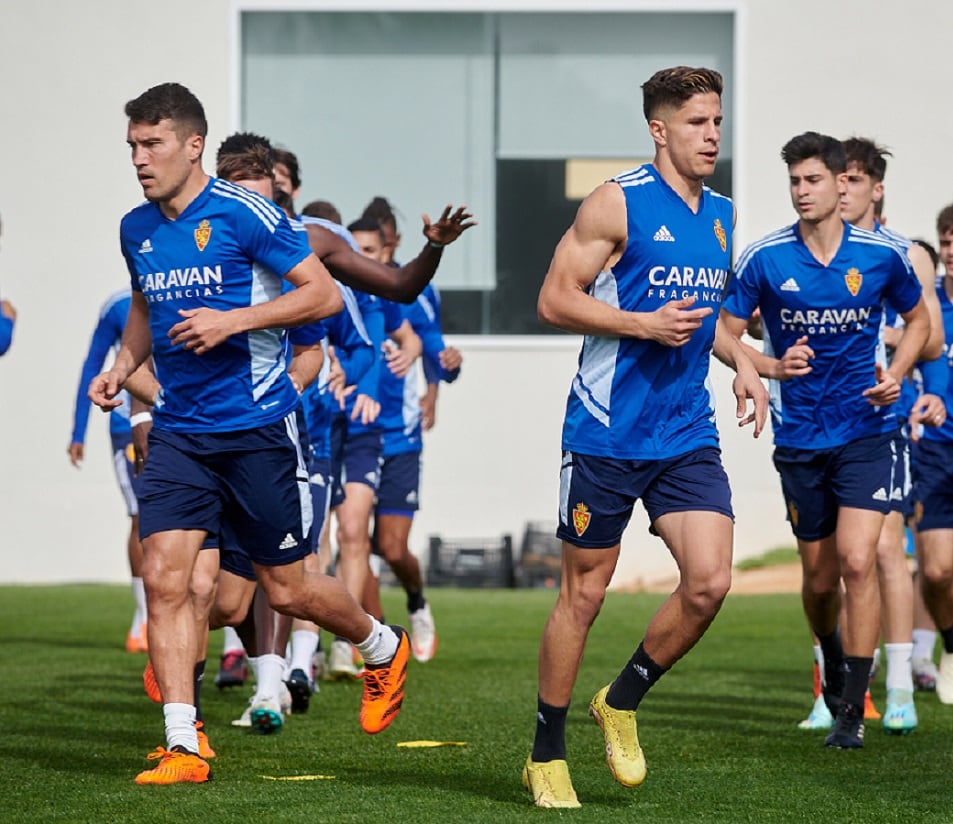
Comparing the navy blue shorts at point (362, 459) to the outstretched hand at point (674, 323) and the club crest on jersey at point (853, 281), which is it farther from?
the outstretched hand at point (674, 323)

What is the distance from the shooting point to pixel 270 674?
7938 millimetres

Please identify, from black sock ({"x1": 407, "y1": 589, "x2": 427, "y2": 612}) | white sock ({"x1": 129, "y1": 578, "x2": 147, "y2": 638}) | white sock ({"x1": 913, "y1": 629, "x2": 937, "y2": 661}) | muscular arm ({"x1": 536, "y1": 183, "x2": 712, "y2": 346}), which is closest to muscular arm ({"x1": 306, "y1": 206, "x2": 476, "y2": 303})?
muscular arm ({"x1": 536, "y1": 183, "x2": 712, "y2": 346})

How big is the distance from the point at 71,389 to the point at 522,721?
42.6 ft

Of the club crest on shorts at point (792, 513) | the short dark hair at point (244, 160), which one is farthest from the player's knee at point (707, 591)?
the short dark hair at point (244, 160)

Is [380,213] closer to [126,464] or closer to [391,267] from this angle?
[126,464]

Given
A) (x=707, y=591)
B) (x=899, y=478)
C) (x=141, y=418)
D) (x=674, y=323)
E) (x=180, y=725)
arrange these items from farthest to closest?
(x=141, y=418) < (x=899, y=478) < (x=180, y=725) < (x=707, y=591) < (x=674, y=323)

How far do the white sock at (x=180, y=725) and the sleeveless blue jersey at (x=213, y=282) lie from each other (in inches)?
A: 39.8

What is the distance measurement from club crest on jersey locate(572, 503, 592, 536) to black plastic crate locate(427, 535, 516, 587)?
13166 millimetres

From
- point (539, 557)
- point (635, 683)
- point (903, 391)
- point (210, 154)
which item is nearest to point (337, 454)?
point (903, 391)

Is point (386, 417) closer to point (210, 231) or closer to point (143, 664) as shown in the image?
point (143, 664)

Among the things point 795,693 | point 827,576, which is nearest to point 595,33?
point 795,693

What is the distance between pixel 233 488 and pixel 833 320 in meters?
2.86

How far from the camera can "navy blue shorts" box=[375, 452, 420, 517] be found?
1132 centimetres

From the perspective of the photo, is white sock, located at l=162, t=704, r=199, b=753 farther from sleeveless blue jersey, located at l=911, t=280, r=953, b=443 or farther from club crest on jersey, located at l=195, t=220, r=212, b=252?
sleeveless blue jersey, located at l=911, t=280, r=953, b=443
